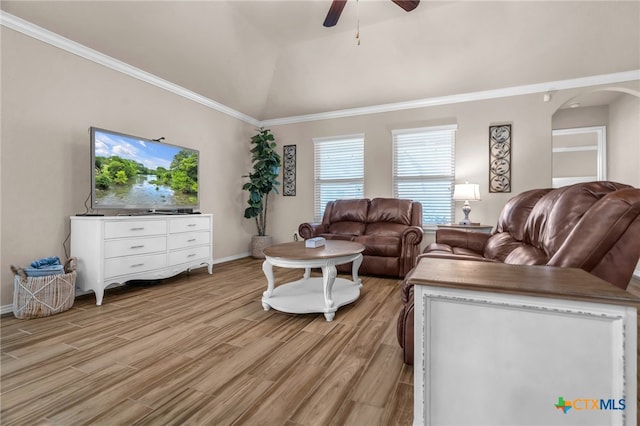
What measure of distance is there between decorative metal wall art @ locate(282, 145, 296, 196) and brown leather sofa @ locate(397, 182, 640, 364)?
382cm

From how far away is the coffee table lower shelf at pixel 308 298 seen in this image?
2.41m

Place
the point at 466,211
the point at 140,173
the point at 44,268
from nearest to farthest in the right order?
1. the point at 44,268
2. the point at 140,173
3. the point at 466,211

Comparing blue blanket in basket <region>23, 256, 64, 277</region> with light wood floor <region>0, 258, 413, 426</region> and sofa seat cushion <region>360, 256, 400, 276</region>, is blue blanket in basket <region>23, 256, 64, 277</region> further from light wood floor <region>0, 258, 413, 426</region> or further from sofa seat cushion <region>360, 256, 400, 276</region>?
sofa seat cushion <region>360, 256, 400, 276</region>

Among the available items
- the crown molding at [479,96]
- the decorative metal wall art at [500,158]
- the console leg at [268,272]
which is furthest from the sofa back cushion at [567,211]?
the crown molding at [479,96]

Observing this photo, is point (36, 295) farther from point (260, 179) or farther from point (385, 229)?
point (385, 229)

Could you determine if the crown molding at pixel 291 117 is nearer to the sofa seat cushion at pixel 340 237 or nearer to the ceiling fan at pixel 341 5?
the ceiling fan at pixel 341 5

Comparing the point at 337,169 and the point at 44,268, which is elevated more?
the point at 337,169

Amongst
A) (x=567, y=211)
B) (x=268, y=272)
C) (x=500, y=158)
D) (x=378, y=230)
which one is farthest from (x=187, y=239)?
(x=500, y=158)

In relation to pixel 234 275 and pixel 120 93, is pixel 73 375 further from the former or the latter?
pixel 120 93

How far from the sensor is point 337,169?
17.4 feet

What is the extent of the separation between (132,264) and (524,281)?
3.38m

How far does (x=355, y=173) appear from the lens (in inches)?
204

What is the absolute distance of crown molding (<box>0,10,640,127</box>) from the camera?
276 centimetres

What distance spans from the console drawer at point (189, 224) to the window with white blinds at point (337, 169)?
83.4 inches
